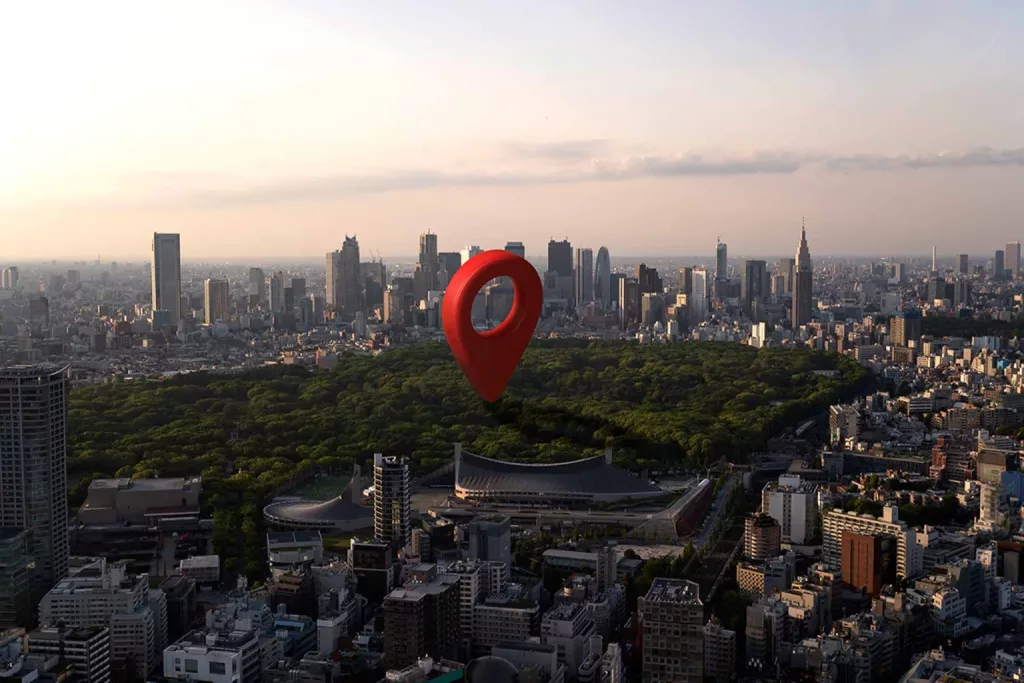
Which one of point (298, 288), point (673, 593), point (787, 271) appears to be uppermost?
point (787, 271)

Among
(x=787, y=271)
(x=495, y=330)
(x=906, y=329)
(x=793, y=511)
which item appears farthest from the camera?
(x=787, y=271)

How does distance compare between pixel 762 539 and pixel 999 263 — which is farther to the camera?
pixel 999 263

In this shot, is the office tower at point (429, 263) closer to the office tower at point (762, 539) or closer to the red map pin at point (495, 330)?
the office tower at point (762, 539)

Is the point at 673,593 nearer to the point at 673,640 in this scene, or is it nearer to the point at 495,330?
the point at 673,640

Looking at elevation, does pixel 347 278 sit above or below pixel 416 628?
above

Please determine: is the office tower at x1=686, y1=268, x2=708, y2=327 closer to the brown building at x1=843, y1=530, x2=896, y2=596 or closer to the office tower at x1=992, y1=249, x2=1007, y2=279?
the office tower at x1=992, y1=249, x2=1007, y2=279

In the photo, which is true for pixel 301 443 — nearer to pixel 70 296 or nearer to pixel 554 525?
pixel 554 525

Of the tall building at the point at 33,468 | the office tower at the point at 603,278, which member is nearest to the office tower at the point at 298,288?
the office tower at the point at 603,278

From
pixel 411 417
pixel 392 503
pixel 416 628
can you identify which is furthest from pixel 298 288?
pixel 416 628
